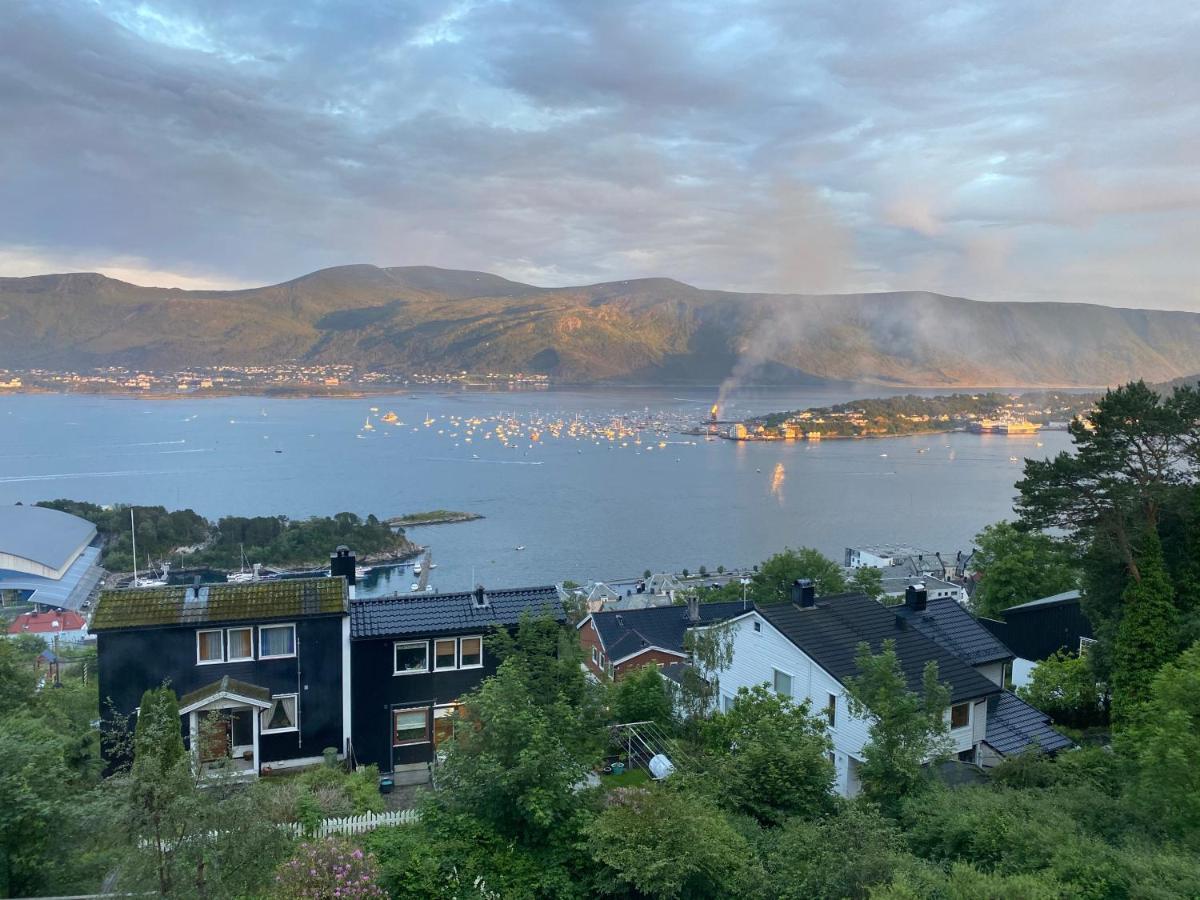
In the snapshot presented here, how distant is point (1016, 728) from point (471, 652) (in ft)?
16.9

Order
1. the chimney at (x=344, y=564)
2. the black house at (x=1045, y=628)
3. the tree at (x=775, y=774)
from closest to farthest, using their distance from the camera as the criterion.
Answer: the tree at (x=775, y=774) < the chimney at (x=344, y=564) < the black house at (x=1045, y=628)

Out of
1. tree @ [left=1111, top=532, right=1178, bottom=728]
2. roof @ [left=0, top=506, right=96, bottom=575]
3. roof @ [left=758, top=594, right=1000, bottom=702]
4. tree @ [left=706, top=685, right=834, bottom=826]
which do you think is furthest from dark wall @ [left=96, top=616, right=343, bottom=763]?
roof @ [left=0, top=506, right=96, bottom=575]

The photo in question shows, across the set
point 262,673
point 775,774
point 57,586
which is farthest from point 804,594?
point 57,586

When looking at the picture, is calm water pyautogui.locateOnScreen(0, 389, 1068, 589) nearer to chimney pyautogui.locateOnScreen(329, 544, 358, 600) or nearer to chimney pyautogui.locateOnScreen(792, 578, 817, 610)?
chimney pyautogui.locateOnScreen(329, 544, 358, 600)

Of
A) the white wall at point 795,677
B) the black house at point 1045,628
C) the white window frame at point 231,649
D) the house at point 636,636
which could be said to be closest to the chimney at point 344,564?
the white window frame at point 231,649

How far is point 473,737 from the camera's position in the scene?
14.1ft

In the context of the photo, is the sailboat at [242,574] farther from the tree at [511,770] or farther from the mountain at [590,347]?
the mountain at [590,347]

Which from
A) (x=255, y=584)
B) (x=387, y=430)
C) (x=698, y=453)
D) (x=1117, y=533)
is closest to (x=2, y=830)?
(x=255, y=584)

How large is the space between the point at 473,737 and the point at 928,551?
35855mm

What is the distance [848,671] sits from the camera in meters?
7.05

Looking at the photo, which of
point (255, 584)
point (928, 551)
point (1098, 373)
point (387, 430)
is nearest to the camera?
point (255, 584)

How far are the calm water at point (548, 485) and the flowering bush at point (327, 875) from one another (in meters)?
24.1

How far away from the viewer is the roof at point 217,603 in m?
6.16

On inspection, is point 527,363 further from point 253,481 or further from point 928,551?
point 928,551
